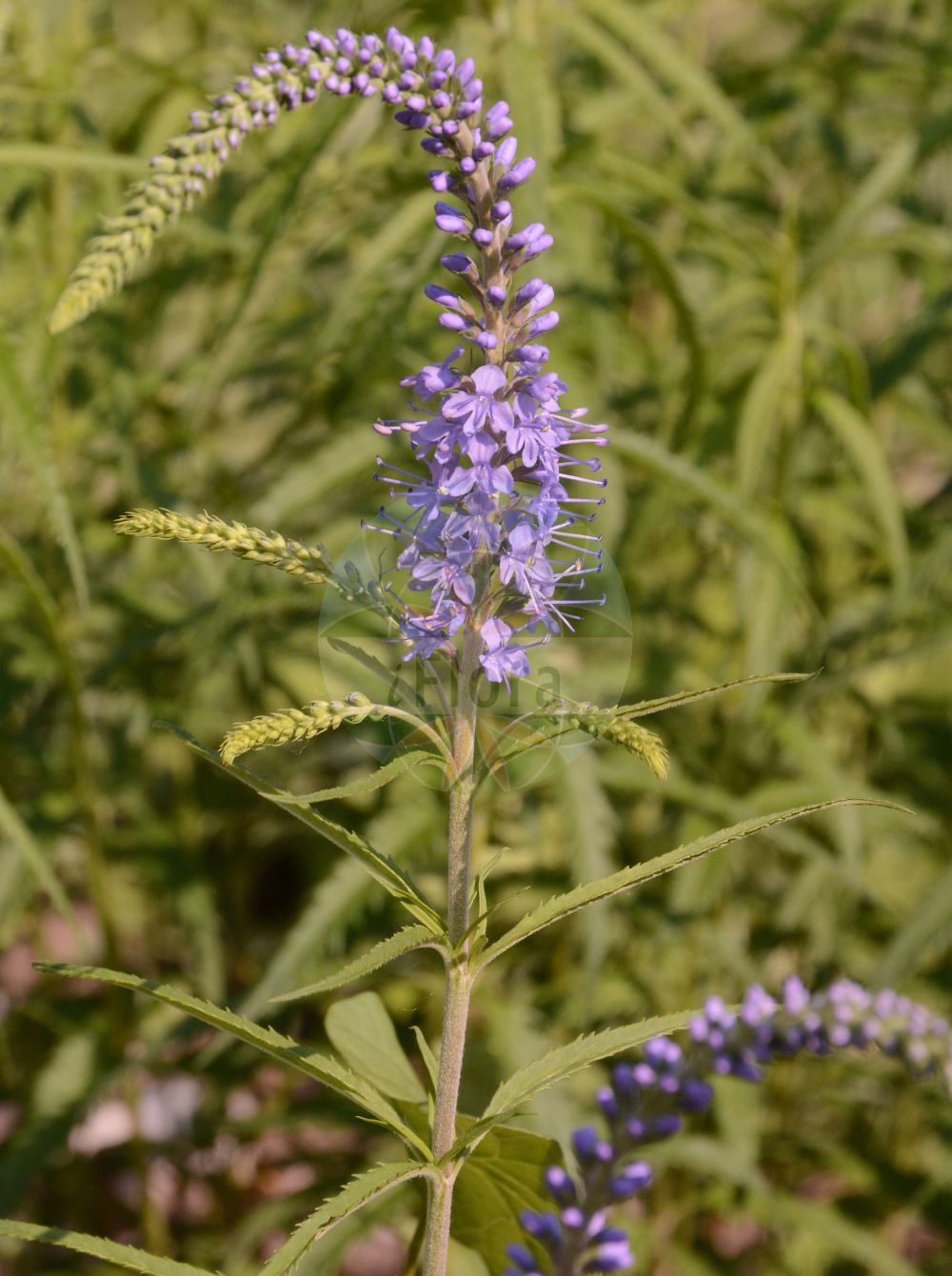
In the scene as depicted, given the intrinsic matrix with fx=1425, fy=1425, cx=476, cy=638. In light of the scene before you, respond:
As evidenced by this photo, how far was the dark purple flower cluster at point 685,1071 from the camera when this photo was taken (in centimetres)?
130

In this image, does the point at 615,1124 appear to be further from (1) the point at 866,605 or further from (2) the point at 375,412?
(1) the point at 866,605

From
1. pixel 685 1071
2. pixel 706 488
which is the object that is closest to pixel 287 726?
pixel 685 1071

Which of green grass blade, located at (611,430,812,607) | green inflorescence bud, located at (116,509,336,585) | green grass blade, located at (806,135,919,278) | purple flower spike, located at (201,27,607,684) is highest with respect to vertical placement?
green grass blade, located at (806,135,919,278)

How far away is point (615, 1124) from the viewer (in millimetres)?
1402

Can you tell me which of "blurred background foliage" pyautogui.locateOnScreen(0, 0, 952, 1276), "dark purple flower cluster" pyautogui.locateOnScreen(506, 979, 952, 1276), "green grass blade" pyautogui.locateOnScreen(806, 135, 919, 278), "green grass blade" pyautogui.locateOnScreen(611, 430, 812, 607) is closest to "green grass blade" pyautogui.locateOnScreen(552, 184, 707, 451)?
"blurred background foliage" pyautogui.locateOnScreen(0, 0, 952, 1276)

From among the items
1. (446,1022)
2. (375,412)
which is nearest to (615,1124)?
(446,1022)

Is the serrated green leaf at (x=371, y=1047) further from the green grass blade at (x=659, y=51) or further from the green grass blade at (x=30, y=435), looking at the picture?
the green grass blade at (x=659, y=51)

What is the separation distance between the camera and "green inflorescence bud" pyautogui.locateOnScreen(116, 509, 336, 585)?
0.90 metres

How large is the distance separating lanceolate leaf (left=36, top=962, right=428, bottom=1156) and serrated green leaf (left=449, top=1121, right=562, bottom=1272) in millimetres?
130

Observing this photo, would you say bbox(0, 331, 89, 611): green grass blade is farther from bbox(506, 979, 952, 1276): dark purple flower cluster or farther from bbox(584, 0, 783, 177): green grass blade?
bbox(584, 0, 783, 177): green grass blade

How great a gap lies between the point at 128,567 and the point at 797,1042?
1727 mm

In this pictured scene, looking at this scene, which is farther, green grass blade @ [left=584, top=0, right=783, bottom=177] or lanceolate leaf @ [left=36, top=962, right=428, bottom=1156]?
green grass blade @ [left=584, top=0, right=783, bottom=177]

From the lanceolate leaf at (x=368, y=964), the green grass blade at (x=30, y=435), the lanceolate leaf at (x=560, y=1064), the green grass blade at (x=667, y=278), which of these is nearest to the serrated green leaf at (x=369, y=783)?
the lanceolate leaf at (x=368, y=964)

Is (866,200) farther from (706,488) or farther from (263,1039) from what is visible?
(263,1039)
